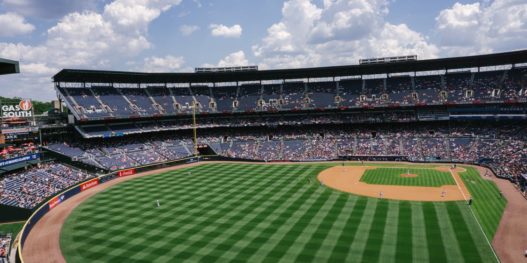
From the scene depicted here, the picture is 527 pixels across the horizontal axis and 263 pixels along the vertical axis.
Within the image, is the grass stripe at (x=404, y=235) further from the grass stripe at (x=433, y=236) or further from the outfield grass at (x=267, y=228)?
the grass stripe at (x=433, y=236)

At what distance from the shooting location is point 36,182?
45750mm

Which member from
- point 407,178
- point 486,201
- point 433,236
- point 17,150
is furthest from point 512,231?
point 17,150

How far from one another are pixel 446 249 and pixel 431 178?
25.2 m

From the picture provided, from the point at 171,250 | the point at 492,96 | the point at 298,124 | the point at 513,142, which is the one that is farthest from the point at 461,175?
the point at 171,250

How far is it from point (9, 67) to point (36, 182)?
106 feet

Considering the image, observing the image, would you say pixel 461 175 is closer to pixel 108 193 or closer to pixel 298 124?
pixel 298 124

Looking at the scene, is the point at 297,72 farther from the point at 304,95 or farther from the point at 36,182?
the point at 36,182

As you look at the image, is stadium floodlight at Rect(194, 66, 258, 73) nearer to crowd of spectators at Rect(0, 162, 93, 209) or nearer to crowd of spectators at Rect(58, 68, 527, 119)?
crowd of spectators at Rect(58, 68, 527, 119)

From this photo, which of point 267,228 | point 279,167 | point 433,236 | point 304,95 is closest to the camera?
point 433,236

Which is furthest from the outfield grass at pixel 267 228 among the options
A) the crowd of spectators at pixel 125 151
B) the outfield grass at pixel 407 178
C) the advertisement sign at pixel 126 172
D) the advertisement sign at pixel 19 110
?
the advertisement sign at pixel 19 110

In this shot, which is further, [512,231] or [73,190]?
[73,190]

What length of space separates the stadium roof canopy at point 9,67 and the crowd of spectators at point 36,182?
24.4m

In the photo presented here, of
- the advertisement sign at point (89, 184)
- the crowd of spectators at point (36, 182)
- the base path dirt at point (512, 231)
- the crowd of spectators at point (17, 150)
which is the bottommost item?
the advertisement sign at point (89, 184)

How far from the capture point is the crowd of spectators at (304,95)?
2650 inches
